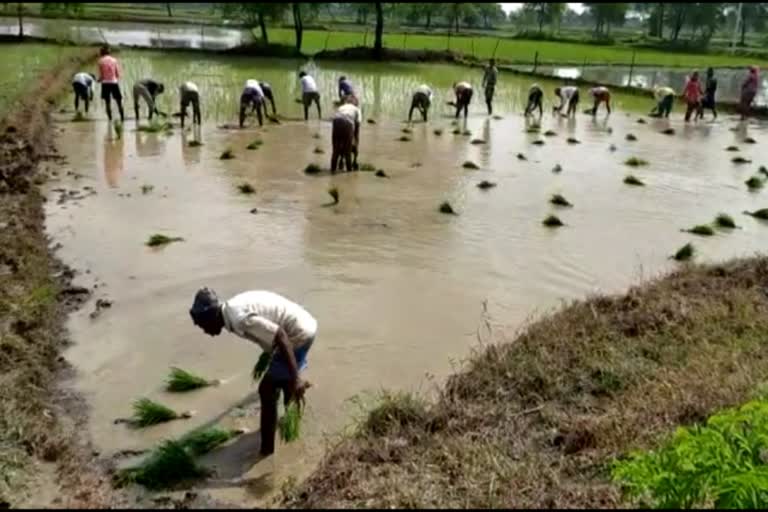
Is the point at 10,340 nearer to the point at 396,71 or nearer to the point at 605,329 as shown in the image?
the point at 605,329

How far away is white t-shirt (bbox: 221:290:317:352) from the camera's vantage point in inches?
153

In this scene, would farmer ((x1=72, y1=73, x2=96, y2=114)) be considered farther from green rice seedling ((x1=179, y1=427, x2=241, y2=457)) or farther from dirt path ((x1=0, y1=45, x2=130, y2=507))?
green rice seedling ((x1=179, y1=427, x2=241, y2=457))

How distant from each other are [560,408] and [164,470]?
83.1 inches

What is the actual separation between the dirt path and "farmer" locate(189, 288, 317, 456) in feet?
2.82

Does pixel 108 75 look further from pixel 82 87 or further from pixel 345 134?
pixel 345 134

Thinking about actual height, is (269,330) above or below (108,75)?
below

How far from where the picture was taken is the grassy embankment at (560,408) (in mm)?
3340


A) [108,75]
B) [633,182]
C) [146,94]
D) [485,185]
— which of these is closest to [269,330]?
[485,185]

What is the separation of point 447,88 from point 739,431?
19597mm

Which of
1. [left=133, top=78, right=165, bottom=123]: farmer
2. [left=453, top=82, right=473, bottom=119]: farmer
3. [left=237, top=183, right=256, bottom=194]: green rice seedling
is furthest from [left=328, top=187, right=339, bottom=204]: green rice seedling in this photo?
[left=453, top=82, right=473, bottom=119]: farmer

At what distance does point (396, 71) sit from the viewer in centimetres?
2597

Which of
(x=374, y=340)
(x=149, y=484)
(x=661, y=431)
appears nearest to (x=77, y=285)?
(x=374, y=340)

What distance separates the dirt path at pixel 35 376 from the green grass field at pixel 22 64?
568 cm

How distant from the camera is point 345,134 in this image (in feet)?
35.2
